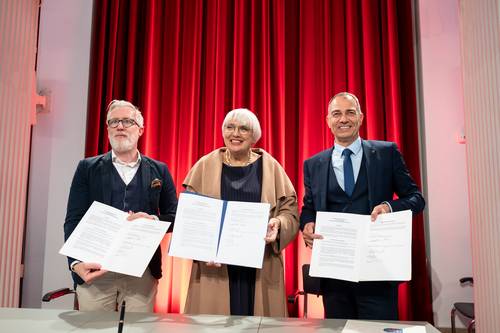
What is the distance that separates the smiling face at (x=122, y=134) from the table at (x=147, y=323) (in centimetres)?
100

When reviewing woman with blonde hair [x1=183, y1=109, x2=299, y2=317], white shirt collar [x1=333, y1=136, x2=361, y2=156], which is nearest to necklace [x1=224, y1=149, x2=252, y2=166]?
woman with blonde hair [x1=183, y1=109, x2=299, y2=317]

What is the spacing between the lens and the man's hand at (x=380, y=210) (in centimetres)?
211

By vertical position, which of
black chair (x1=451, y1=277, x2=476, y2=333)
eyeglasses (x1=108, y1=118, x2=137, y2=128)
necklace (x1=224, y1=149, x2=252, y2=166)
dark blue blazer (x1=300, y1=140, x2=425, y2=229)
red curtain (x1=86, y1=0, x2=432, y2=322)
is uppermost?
red curtain (x1=86, y1=0, x2=432, y2=322)

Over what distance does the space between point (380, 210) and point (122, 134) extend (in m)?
1.49

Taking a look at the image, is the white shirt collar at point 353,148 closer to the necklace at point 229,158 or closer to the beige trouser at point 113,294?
the necklace at point 229,158

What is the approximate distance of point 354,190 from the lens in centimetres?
235

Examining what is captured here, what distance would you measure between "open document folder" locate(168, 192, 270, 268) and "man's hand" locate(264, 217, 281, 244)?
0.35ft

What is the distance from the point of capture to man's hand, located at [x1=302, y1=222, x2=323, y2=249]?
7.18 ft

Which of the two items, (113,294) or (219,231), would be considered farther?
(113,294)

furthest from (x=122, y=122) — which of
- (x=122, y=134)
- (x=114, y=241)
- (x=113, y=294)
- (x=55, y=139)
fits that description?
(x=55, y=139)

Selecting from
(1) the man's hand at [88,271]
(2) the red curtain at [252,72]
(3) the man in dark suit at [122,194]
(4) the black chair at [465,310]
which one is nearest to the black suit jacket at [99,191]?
(3) the man in dark suit at [122,194]

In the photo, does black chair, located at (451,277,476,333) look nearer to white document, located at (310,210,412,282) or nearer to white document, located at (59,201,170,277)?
white document, located at (310,210,412,282)

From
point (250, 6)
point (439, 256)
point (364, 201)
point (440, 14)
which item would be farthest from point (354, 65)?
point (364, 201)

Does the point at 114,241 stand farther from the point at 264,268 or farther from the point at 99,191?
the point at 264,268
